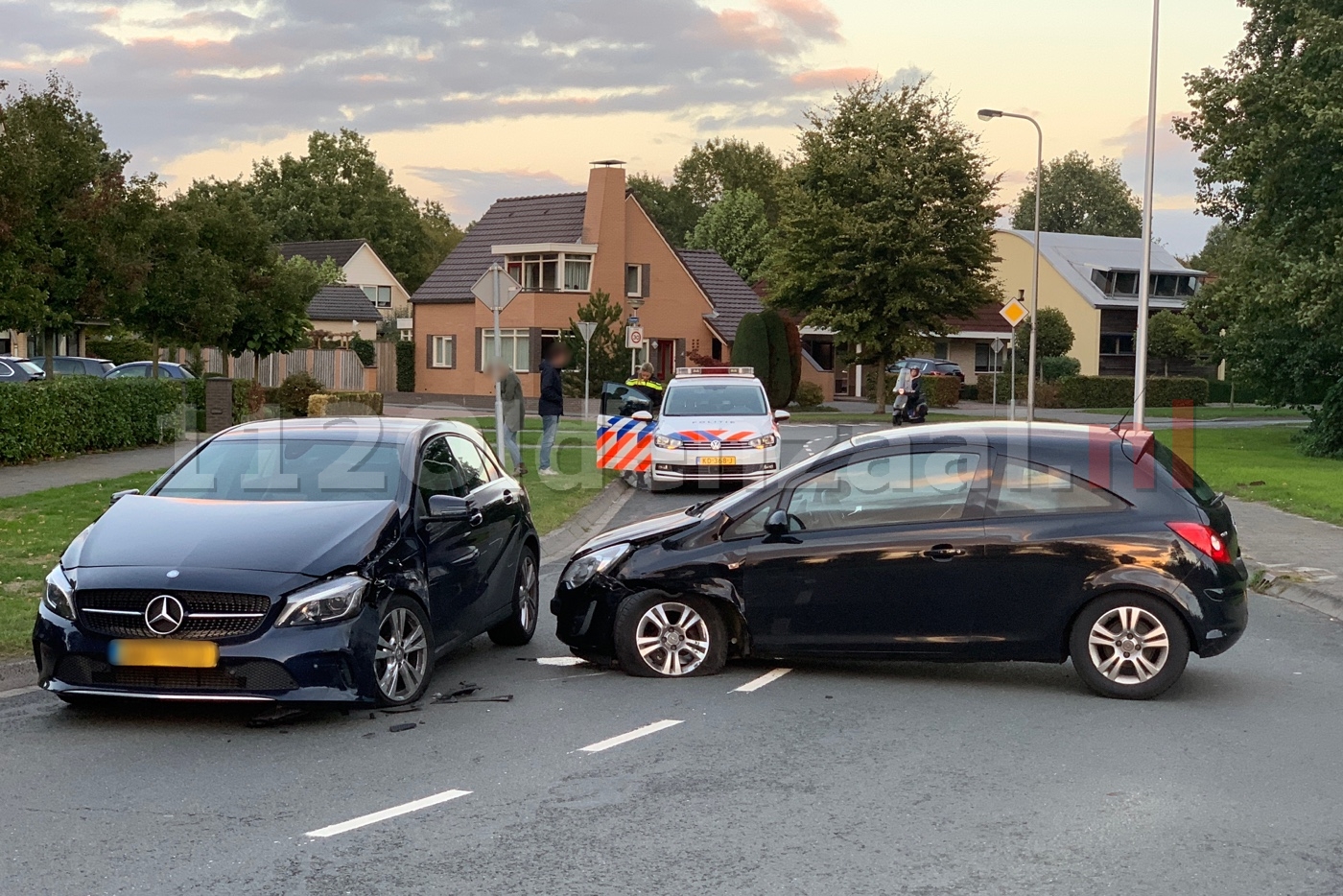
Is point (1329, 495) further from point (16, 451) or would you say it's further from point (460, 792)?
point (16, 451)

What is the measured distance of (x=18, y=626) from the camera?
380 inches

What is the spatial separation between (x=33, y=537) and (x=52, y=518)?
155cm

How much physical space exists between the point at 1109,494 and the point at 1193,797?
2.46 meters

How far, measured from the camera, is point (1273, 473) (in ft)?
79.2

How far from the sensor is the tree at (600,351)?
174 feet

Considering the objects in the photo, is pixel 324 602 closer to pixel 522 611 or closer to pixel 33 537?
pixel 522 611

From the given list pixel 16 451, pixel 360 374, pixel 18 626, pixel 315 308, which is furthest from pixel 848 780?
pixel 315 308

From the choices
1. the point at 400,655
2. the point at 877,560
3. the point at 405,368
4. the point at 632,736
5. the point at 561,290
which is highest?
the point at 561,290

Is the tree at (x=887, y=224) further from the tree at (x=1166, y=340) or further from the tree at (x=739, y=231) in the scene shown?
the tree at (x=739, y=231)

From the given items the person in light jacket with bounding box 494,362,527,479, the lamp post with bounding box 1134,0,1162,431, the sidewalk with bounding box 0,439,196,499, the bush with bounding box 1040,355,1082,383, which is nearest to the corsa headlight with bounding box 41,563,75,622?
the sidewalk with bounding box 0,439,196,499

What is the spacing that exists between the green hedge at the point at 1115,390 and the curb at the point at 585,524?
4248 cm

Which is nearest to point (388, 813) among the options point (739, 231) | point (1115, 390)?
point (1115, 390)

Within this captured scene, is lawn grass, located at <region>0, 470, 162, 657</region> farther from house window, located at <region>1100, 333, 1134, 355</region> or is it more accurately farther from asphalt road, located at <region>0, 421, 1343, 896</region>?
house window, located at <region>1100, 333, 1134, 355</region>

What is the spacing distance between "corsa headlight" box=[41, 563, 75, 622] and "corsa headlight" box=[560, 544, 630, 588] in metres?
2.85
